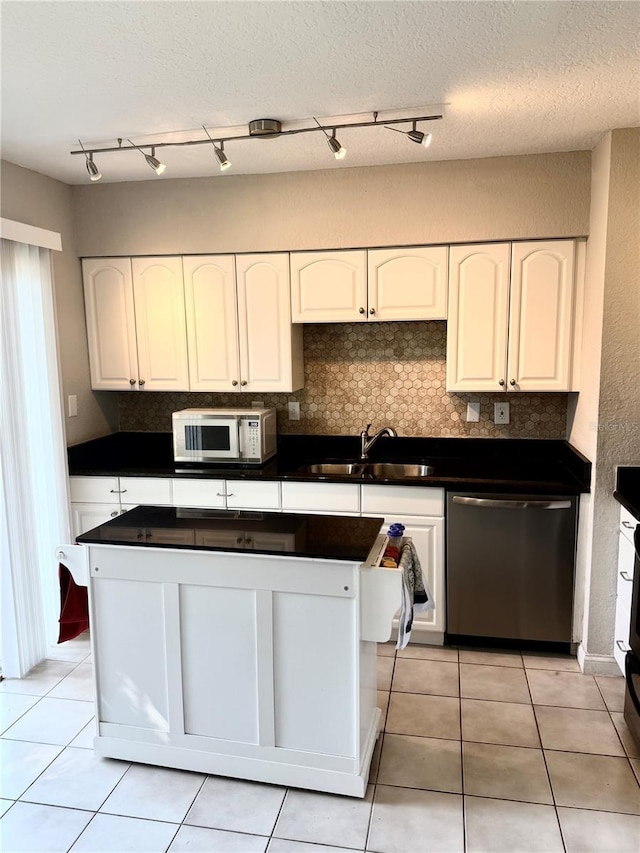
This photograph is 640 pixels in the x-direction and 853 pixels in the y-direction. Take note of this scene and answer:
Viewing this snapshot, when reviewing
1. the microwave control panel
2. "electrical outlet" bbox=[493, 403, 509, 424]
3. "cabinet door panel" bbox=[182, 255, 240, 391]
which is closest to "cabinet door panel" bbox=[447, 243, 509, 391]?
"electrical outlet" bbox=[493, 403, 509, 424]

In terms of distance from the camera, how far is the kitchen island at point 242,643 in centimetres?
209

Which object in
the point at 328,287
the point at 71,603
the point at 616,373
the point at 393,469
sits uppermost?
the point at 328,287

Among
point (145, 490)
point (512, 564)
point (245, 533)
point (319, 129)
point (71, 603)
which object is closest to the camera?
point (245, 533)

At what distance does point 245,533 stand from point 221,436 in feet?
4.65

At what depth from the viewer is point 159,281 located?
3666 mm

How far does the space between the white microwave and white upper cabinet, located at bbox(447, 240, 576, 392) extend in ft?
3.73

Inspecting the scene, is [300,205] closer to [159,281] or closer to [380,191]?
[380,191]

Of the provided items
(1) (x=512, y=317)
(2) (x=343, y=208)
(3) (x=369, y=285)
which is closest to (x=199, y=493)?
(3) (x=369, y=285)

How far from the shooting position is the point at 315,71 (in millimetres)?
Answer: 2162

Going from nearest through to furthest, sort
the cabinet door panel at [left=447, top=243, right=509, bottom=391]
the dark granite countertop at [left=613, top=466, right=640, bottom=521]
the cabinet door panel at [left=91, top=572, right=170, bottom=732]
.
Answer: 1. the cabinet door panel at [left=91, top=572, right=170, bottom=732]
2. the dark granite countertop at [left=613, top=466, right=640, bottom=521]
3. the cabinet door panel at [left=447, top=243, right=509, bottom=391]

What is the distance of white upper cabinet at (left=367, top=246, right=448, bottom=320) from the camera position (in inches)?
132

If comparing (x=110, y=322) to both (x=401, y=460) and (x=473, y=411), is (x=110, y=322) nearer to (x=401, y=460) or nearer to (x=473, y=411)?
(x=401, y=460)

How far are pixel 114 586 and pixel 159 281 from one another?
6.63ft

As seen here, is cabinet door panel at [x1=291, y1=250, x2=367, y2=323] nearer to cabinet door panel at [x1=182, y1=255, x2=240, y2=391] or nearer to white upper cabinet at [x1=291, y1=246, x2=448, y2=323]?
white upper cabinet at [x1=291, y1=246, x2=448, y2=323]
